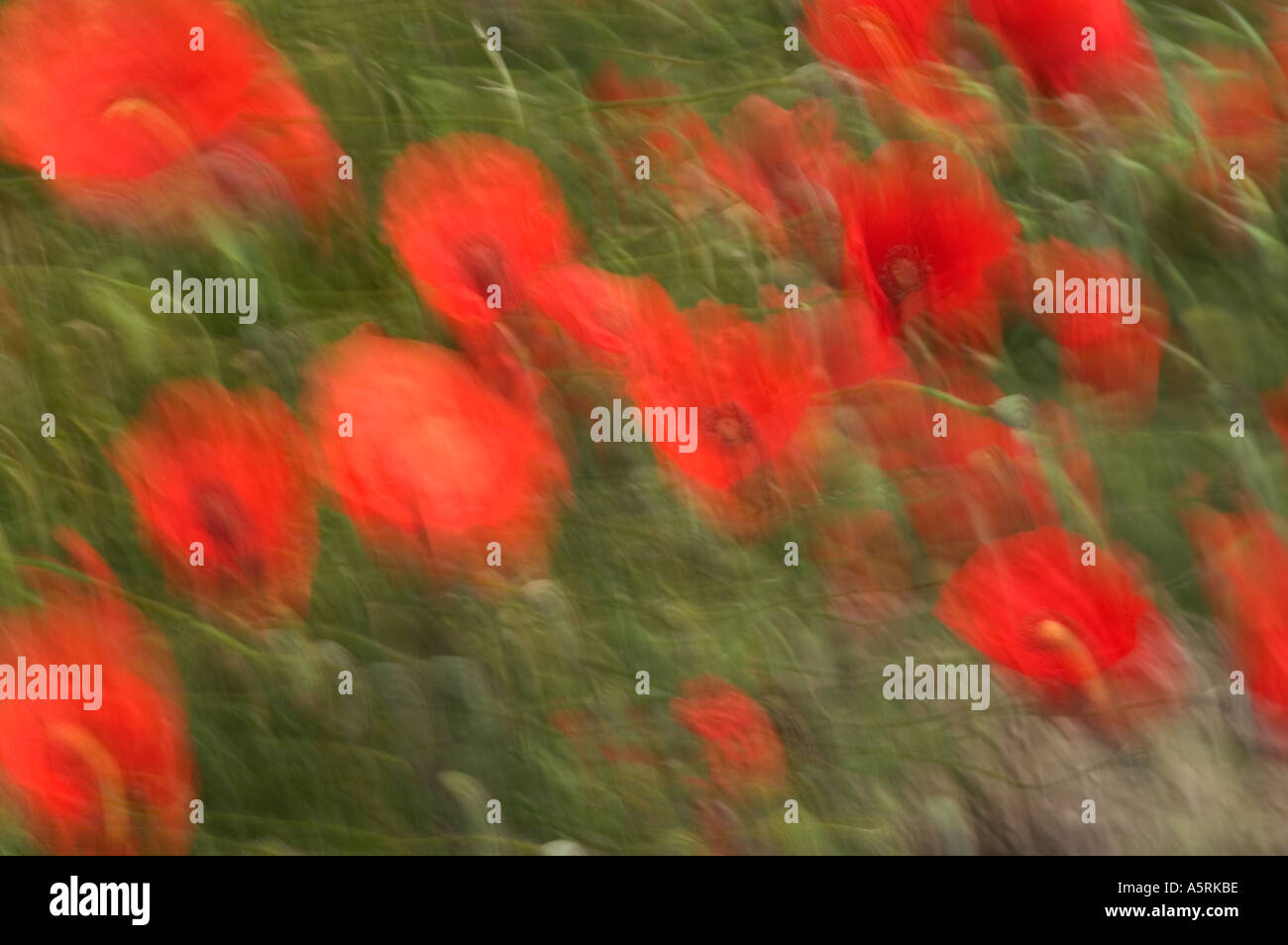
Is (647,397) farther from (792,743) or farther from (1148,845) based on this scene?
(1148,845)

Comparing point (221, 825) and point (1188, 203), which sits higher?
point (1188, 203)

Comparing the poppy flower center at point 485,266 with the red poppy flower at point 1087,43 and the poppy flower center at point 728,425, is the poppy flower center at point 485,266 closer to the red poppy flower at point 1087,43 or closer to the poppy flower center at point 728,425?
the poppy flower center at point 728,425

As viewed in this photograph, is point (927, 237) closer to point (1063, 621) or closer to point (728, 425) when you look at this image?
point (728, 425)

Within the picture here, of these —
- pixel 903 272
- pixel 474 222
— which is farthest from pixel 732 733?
pixel 474 222

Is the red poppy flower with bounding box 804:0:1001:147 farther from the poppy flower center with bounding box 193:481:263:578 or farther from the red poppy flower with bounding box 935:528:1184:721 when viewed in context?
the poppy flower center with bounding box 193:481:263:578

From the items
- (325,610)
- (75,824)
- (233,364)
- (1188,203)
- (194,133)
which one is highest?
(194,133)

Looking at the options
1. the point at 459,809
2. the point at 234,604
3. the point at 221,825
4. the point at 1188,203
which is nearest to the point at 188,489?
the point at 234,604

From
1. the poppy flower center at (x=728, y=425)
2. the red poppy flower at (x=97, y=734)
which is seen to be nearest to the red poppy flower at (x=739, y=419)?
the poppy flower center at (x=728, y=425)
